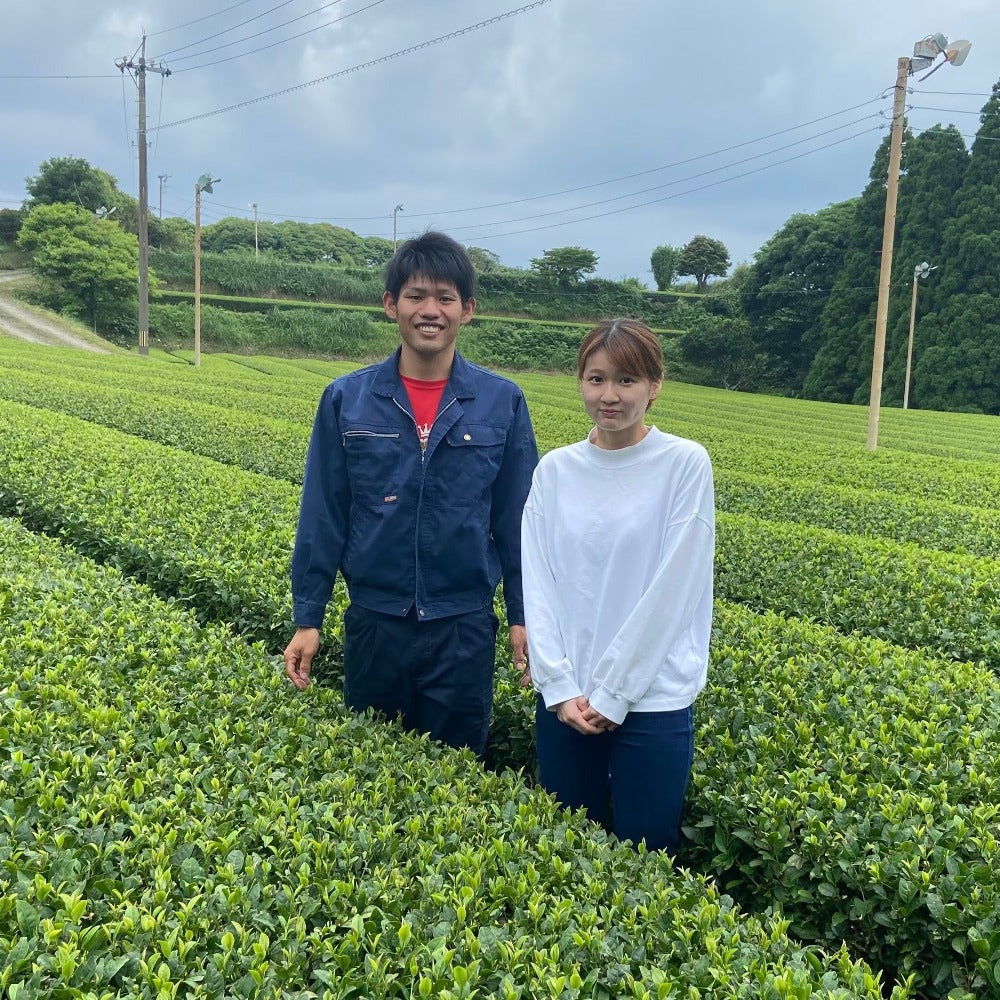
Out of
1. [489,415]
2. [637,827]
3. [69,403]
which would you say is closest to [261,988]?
[637,827]

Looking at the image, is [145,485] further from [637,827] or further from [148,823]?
[637,827]

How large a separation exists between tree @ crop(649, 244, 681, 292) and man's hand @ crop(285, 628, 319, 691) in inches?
2835

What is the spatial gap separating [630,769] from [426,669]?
0.84m

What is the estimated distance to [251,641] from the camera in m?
4.91

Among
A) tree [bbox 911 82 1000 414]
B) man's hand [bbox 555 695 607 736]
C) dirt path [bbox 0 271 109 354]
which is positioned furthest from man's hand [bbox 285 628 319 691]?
tree [bbox 911 82 1000 414]

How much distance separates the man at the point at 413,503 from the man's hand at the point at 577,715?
1.95 feet

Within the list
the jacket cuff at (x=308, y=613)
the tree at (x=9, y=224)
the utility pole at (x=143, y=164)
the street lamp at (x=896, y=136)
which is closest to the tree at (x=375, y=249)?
the tree at (x=9, y=224)

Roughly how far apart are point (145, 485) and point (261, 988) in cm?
583

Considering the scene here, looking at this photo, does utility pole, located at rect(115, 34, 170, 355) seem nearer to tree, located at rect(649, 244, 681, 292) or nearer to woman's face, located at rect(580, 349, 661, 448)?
Answer: woman's face, located at rect(580, 349, 661, 448)

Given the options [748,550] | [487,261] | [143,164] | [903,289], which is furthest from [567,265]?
[748,550]

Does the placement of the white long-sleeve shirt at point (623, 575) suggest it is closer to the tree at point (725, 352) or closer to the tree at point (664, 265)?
the tree at point (725, 352)

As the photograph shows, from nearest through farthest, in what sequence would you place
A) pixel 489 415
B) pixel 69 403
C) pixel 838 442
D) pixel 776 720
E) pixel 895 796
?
pixel 895 796, pixel 489 415, pixel 776 720, pixel 69 403, pixel 838 442

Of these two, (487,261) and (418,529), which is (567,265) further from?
(418,529)

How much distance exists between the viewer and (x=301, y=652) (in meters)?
2.92
